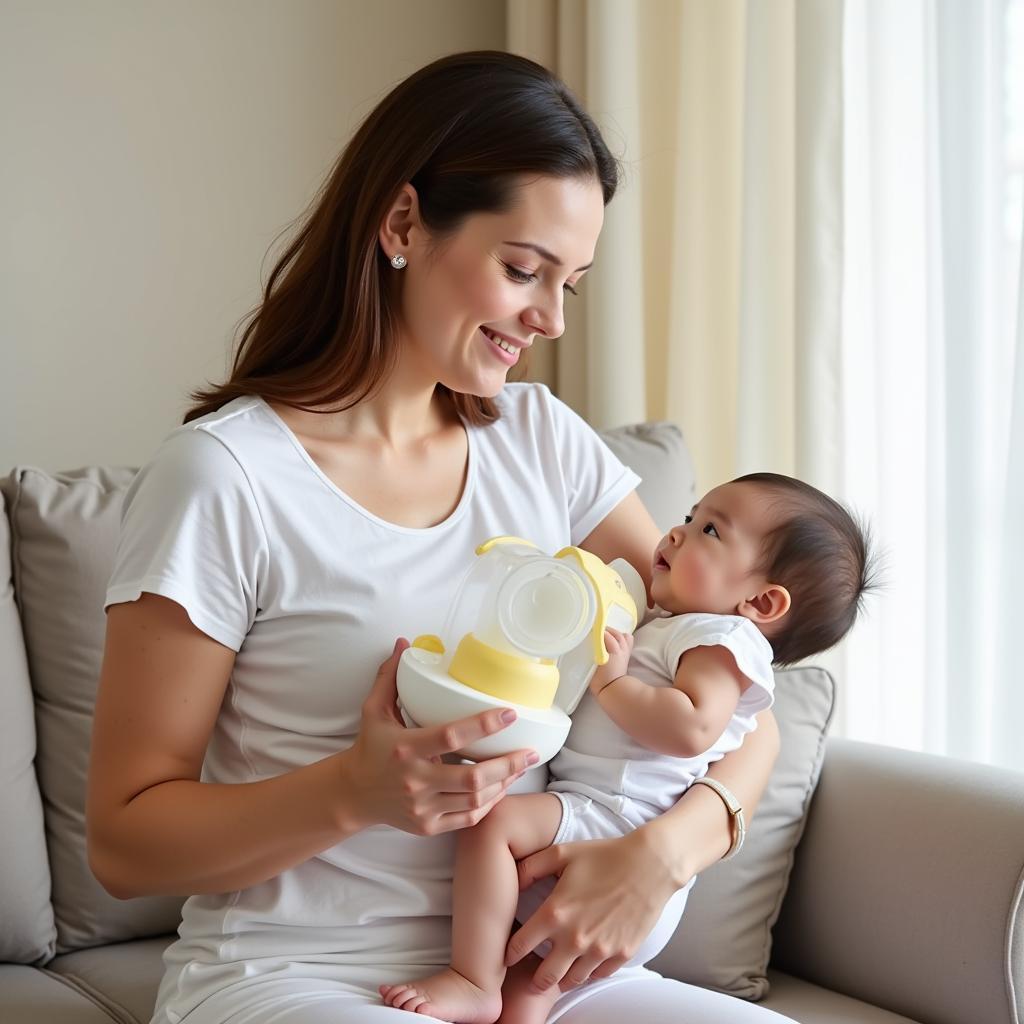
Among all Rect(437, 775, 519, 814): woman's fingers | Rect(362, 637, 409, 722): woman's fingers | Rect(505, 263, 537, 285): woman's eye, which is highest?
Rect(505, 263, 537, 285): woman's eye

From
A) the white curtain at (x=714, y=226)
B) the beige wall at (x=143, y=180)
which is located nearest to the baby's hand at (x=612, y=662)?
the white curtain at (x=714, y=226)

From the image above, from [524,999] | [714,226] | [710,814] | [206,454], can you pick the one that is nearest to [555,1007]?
[524,999]

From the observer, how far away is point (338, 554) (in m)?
1.32

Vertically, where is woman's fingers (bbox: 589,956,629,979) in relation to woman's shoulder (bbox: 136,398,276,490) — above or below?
below

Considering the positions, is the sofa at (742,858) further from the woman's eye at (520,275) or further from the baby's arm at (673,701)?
the woman's eye at (520,275)

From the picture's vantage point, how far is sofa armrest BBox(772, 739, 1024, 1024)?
1480 millimetres

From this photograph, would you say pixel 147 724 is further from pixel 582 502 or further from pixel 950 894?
pixel 950 894

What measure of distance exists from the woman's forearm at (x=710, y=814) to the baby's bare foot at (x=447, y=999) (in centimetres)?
22

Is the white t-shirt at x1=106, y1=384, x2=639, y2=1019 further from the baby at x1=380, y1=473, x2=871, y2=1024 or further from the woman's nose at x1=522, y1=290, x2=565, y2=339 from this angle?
the woman's nose at x1=522, y1=290, x2=565, y2=339

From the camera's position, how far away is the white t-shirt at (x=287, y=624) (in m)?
1.27

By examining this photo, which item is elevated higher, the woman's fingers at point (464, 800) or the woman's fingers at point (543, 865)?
the woman's fingers at point (464, 800)

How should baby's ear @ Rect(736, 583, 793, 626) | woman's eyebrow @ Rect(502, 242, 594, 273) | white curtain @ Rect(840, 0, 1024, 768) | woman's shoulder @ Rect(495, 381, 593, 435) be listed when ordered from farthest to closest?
1. white curtain @ Rect(840, 0, 1024, 768)
2. woman's shoulder @ Rect(495, 381, 593, 435)
3. baby's ear @ Rect(736, 583, 793, 626)
4. woman's eyebrow @ Rect(502, 242, 594, 273)

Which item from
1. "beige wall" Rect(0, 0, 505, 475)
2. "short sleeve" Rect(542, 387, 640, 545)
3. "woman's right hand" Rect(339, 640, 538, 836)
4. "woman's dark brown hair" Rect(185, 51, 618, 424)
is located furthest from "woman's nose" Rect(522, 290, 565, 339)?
"beige wall" Rect(0, 0, 505, 475)

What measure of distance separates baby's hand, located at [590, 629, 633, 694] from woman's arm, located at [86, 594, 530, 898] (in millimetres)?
201
